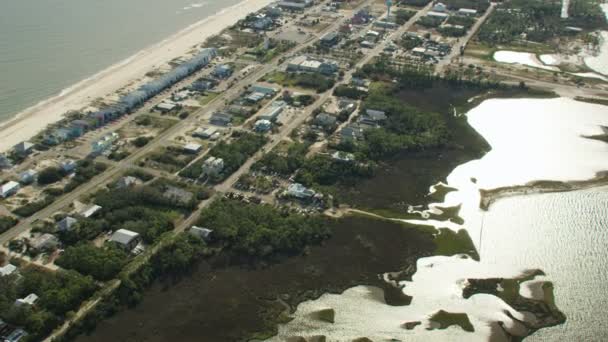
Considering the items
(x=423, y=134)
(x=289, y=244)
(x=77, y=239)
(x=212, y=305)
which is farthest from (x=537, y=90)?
(x=77, y=239)

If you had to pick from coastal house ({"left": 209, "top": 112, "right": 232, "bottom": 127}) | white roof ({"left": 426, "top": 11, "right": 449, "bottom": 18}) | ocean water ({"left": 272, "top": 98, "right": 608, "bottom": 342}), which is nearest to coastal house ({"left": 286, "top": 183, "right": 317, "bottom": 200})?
ocean water ({"left": 272, "top": 98, "right": 608, "bottom": 342})

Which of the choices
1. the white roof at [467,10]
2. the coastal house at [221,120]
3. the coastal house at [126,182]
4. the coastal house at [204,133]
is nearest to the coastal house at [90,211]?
the coastal house at [126,182]

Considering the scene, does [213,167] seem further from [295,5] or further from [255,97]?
[295,5]

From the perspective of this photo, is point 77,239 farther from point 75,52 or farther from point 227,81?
point 75,52

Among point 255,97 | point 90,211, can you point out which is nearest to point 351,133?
point 255,97

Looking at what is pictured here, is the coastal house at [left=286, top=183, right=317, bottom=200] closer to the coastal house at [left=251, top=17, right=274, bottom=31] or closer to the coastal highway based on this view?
the coastal highway

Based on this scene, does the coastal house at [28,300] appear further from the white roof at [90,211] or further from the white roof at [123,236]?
the white roof at [90,211]
